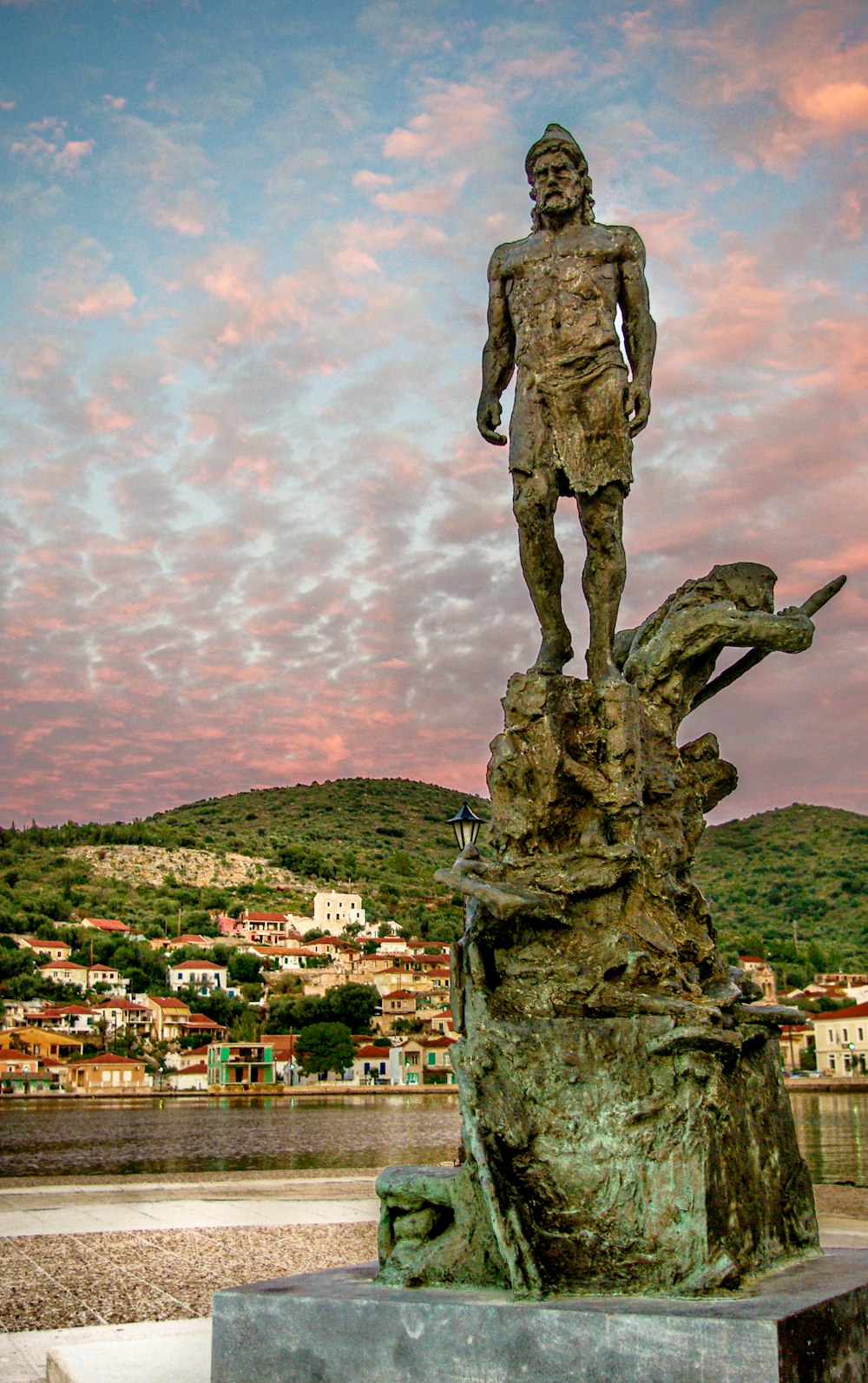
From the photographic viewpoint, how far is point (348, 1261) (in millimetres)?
7641

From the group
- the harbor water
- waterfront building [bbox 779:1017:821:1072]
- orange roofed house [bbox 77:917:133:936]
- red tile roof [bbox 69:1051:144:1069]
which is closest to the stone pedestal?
the harbor water

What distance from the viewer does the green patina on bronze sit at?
3742 mm

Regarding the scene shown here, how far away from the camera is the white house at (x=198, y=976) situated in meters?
102

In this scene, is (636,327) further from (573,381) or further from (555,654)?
(555,654)

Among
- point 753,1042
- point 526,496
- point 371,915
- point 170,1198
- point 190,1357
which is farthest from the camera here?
point 371,915

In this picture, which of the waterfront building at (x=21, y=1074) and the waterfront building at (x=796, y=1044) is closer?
the waterfront building at (x=21, y=1074)

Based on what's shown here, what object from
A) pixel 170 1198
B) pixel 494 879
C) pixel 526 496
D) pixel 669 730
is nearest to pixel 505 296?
pixel 526 496

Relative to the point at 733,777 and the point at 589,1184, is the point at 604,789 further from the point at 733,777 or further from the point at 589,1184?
the point at 589,1184

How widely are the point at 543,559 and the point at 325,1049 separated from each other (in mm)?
76710

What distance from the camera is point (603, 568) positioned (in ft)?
17.1

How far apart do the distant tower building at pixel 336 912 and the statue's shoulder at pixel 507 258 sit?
13250cm

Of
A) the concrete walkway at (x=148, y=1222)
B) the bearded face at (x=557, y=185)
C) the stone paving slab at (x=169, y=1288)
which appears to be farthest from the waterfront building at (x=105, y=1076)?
the bearded face at (x=557, y=185)

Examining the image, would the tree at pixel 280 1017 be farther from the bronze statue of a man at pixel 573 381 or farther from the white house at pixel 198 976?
the bronze statue of a man at pixel 573 381

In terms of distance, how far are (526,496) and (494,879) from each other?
1584mm
